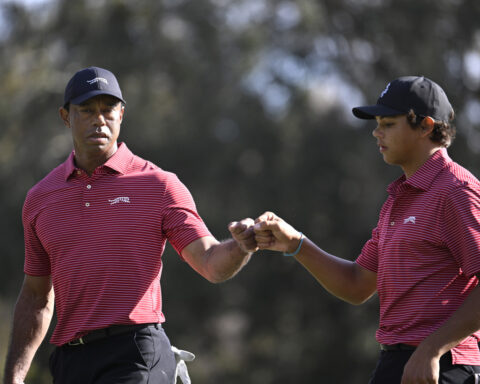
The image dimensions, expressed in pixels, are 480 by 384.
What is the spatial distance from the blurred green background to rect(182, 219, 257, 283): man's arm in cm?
1304

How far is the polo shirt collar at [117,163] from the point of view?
4.46 metres

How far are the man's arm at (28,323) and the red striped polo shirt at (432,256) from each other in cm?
180

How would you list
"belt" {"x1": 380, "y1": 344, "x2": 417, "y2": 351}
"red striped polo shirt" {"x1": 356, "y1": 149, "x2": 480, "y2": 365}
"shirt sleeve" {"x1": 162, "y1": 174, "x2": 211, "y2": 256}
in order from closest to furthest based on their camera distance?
1. "red striped polo shirt" {"x1": 356, "y1": 149, "x2": 480, "y2": 365}
2. "belt" {"x1": 380, "y1": 344, "x2": 417, "y2": 351}
3. "shirt sleeve" {"x1": 162, "y1": 174, "x2": 211, "y2": 256}

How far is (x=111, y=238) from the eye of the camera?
4234 mm

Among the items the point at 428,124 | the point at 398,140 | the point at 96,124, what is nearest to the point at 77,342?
the point at 96,124

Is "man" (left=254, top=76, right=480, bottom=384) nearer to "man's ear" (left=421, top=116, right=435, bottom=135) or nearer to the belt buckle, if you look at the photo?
"man's ear" (left=421, top=116, right=435, bottom=135)

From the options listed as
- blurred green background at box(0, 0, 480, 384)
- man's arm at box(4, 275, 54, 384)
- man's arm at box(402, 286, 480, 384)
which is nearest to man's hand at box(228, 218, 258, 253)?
man's arm at box(402, 286, 480, 384)

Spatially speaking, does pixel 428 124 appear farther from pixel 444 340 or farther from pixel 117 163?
pixel 117 163

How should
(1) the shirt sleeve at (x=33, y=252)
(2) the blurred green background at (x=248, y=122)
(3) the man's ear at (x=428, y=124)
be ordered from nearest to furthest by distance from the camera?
1. (3) the man's ear at (x=428, y=124)
2. (1) the shirt sleeve at (x=33, y=252)
3. (2) the blurred green background at (x=248, y=122)

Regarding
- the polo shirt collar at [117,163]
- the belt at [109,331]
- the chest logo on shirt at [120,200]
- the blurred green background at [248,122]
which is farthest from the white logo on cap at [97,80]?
the blurred green background at [248,122]

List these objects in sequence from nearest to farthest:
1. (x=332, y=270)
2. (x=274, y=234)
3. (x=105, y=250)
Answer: (x=105, y=250) < (x=274, y=234) < (x=332, y=270)

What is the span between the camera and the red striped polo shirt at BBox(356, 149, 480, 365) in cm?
377

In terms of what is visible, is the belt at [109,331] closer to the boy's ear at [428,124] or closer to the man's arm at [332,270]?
the man's arm at [332,270]

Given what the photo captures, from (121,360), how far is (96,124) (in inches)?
48.2
